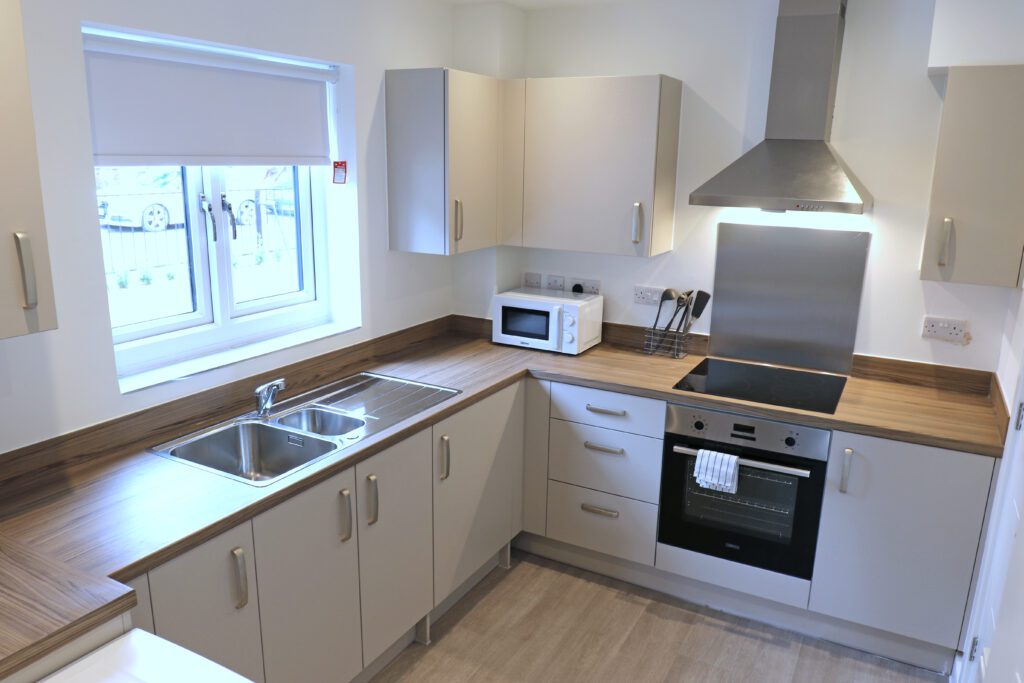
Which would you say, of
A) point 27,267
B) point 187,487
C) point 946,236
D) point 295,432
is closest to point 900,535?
point 946,236

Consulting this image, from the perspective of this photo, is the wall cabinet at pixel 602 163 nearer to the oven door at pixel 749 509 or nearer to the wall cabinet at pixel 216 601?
the oven door at pixel 749 509

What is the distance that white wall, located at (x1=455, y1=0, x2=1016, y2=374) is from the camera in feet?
9.41

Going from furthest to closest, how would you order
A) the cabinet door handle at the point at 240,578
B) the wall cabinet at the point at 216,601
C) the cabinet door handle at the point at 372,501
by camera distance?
the cabinet door handle at the point at 372,501
the cabinet door handle at the point at 240,578
the wall cabinet at the point at 216,601

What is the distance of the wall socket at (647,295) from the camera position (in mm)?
3484

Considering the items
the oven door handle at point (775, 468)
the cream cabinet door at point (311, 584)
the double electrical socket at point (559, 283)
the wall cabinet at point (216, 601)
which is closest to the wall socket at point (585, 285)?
the double electrical socket at point (559, 283)

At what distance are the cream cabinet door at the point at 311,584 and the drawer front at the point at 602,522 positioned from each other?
3.67 feet

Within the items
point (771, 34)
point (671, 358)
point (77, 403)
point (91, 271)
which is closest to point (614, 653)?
point (671, 358)

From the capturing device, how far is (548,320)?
3.36 m

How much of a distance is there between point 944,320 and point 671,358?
106cm

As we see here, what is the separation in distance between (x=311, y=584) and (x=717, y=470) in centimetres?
147

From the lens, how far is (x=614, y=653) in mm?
2773

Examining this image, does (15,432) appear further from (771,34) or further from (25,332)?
(771,34)

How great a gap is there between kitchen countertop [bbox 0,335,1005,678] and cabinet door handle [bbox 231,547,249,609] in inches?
3.4

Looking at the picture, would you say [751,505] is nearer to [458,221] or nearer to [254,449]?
[458,221]
